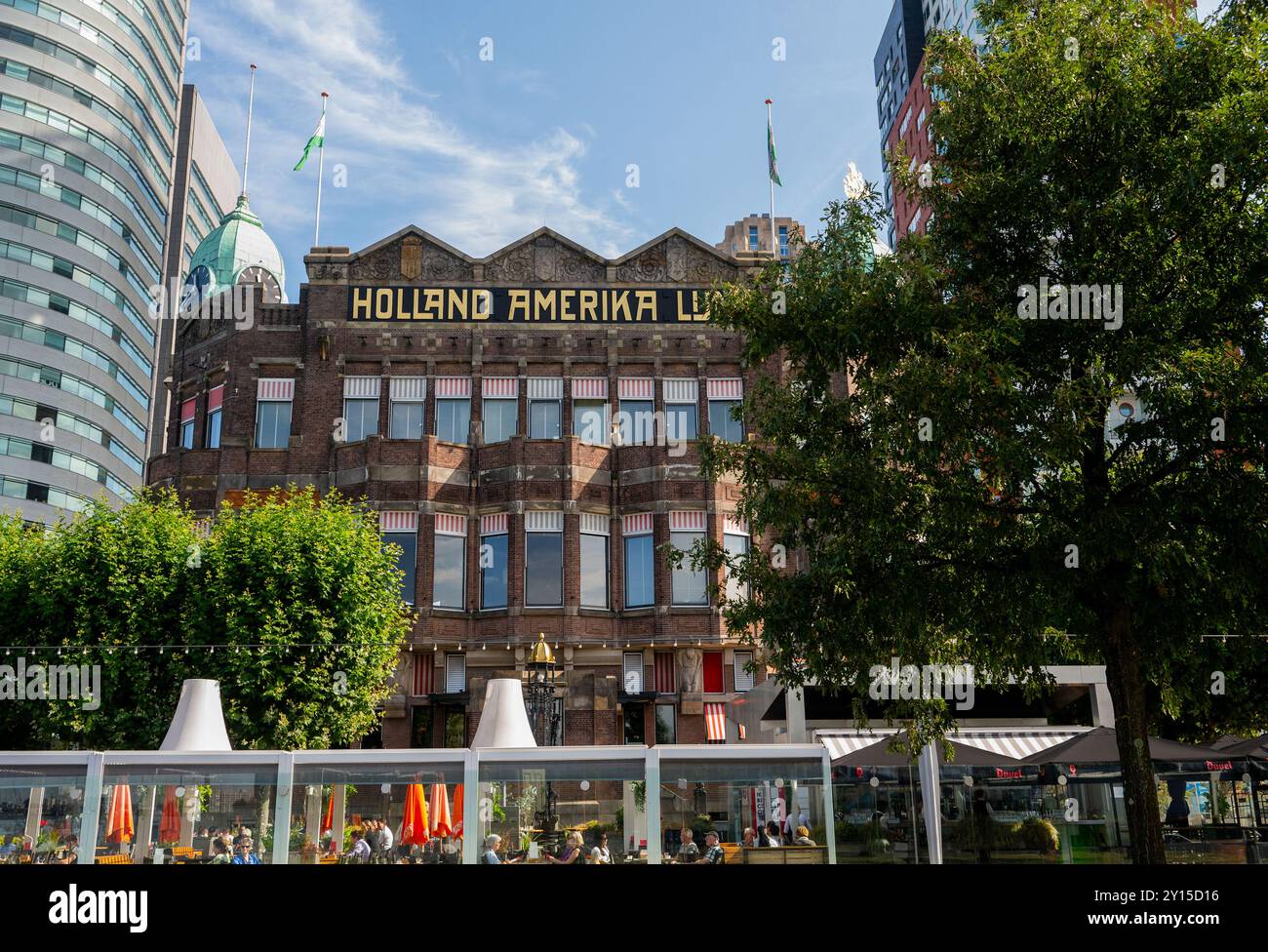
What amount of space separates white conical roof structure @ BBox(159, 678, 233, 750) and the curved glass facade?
56635 millimetres

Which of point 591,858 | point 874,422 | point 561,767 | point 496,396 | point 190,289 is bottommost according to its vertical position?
point 591,858

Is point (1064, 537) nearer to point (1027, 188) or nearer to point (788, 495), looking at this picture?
point (788, 495)

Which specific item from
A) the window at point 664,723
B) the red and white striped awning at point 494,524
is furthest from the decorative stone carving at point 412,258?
the window at point 664,723

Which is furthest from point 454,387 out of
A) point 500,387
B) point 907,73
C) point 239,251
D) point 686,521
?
point 907,73

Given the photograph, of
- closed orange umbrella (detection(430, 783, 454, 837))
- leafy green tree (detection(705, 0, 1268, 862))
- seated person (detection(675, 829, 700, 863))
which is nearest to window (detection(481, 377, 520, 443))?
closed orange umbrella (detection(430, 783, 454, 837))

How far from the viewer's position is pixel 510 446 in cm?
3703

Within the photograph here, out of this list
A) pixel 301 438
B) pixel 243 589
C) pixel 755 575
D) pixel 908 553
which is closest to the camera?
pixel 908 553

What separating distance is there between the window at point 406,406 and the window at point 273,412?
3.78 meters

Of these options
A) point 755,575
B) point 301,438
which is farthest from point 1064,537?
point 301,438

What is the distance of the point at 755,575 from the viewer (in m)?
16.0

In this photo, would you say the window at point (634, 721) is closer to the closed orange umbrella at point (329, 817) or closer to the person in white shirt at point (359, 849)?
the person in white shirt at point (359, 849)

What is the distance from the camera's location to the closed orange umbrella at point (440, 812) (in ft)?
54.1

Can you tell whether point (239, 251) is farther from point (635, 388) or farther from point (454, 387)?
point (635, 388)

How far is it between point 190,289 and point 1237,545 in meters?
40.5
